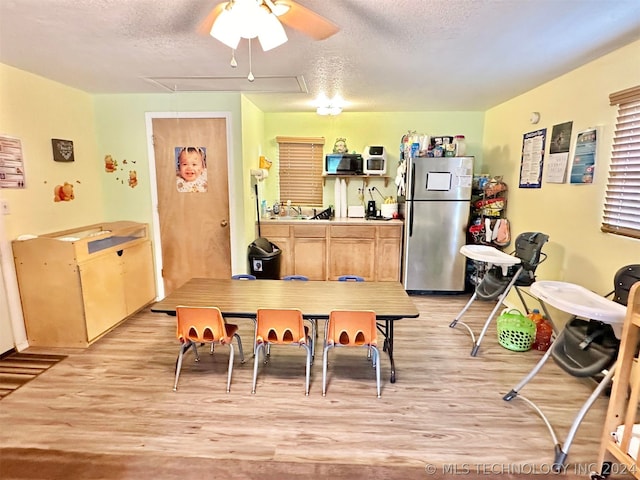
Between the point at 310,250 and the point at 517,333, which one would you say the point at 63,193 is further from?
the point at 517,333

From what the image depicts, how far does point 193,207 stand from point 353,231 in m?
2.01

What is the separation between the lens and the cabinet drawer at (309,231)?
176 inches

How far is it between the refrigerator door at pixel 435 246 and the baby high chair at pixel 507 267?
3.35 feet

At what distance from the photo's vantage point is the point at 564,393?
7.89 ft

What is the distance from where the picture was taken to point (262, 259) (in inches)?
161

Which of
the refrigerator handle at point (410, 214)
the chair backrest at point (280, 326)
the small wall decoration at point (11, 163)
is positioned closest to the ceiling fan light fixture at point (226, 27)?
the chair backrest at point (280, 326)

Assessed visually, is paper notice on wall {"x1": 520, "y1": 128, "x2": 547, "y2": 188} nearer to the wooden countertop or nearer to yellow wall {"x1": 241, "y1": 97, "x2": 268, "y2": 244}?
the wooden countertop

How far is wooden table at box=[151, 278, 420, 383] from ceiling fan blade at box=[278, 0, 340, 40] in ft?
5.41

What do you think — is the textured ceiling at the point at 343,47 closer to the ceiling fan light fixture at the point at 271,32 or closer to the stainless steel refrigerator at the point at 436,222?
the ceiling fan light fixture at the point at 271,32

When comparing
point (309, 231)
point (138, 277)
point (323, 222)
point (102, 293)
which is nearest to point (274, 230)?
point (309, 231)

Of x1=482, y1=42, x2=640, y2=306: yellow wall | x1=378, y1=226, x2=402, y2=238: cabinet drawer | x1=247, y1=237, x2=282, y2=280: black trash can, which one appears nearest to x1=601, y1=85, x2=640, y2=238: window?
x1=482, y1=42, x2=640, y2=306: yellow wall

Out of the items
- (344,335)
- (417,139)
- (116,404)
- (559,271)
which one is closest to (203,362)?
(116,404)

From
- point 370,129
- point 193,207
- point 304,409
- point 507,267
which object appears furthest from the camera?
point 370,129

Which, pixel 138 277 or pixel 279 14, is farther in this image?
pixel 138 277
